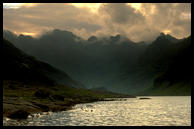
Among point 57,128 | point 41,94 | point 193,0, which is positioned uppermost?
point 193,0

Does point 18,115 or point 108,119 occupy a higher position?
point 18,115

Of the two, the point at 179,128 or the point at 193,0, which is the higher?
the point at 193,0

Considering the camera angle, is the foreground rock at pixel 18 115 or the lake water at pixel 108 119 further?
the foreground rock at pixel 18 115

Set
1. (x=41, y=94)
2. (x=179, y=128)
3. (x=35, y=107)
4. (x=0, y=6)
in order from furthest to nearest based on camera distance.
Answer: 1. (x=41, y=94)
2. (x=35, y=107)
3. (x=0, y=6)
4. (x=179, y=128)

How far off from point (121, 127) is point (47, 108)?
4835 cm

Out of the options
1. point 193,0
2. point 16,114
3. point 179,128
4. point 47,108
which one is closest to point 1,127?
point 16,114

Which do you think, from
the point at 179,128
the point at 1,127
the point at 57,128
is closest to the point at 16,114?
the point at 1,127

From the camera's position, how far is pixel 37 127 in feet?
184

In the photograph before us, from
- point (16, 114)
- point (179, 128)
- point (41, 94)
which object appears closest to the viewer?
point (179, 128)

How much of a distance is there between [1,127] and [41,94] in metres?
77.7

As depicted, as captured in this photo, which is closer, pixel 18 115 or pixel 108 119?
pixel 108 119

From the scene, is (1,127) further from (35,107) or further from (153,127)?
(35,107)

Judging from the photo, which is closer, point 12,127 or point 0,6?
point 12,127

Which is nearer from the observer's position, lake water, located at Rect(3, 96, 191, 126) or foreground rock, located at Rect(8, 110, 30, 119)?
lake water, located at Rect(3, 96, 191, 126)
